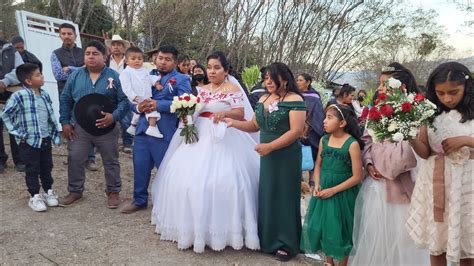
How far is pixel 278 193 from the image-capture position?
4180 mm

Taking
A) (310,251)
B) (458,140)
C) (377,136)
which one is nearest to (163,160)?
(310,251)

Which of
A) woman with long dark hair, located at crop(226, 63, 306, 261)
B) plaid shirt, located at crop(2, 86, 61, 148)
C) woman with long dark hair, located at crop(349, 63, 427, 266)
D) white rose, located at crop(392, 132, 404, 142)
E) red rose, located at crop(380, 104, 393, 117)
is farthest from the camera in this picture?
plaid shirt, located at crop(2, 86, 61, 148)

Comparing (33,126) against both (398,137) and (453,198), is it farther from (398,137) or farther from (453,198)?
(453,198)

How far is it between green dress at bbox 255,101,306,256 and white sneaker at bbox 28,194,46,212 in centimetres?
270

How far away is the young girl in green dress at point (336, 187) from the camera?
146 inches

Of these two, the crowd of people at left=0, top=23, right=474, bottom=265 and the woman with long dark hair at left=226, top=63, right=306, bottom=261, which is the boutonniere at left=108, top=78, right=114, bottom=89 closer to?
the crowd of people at left=0, top=23, right=474, bottom=265

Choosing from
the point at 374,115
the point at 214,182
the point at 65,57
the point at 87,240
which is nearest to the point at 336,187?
the point at 374,115

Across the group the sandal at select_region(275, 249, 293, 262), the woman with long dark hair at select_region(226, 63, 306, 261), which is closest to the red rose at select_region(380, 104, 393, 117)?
the woman with long dark hair at select_region(226, 63, 306, 261)

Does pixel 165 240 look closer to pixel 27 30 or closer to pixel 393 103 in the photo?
pixel 393 103

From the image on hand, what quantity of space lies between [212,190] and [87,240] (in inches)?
58.5

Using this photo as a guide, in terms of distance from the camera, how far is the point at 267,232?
13.8 feet

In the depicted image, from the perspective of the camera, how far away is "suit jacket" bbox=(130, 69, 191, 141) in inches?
202

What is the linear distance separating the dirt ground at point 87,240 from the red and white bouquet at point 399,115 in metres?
1.87

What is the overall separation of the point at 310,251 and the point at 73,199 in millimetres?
3152
